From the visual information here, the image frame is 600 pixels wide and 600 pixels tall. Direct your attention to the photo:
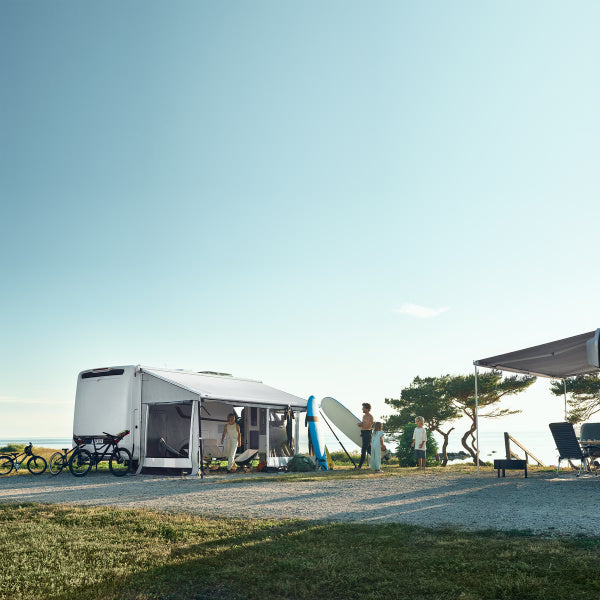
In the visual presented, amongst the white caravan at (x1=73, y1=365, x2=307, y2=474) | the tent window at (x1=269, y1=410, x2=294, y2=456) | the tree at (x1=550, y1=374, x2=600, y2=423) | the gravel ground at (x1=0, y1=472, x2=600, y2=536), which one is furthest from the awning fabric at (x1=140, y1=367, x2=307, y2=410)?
the tree at (x1=550, y1=374, x2=600, y2=423)

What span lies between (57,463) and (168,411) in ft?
9.39

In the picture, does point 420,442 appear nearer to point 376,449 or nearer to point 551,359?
point 376,449

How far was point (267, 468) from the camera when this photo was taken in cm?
1479

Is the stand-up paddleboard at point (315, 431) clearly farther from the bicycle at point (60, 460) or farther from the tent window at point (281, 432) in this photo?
the bicycle at point (60, 460)

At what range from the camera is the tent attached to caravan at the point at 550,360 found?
1098cm

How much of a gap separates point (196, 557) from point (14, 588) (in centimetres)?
125

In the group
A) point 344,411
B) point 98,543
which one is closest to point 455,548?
point 98,543

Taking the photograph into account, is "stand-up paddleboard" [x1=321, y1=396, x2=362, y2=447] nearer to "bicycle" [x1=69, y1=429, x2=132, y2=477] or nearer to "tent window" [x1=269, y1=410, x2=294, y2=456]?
"tent window" [x1=269, y1=410, x2=294, y2=456]

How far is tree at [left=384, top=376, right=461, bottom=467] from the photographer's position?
23.6 meters

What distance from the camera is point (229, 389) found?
49.9ft

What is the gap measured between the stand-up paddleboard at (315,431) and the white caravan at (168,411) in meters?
0.24

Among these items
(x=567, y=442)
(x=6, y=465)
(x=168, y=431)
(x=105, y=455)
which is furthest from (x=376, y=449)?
(x=6, y=465)

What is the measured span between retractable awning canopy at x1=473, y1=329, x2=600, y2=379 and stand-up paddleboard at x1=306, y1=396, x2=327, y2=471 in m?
5.40

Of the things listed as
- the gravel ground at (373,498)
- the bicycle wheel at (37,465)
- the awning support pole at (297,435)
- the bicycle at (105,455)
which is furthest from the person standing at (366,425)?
the bicycle wheel at (37,465)
